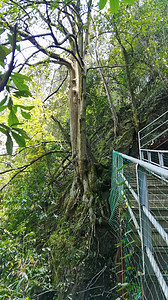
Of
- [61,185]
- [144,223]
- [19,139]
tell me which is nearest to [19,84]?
[19,139]

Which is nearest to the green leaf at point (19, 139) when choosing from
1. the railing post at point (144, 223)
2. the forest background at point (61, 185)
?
the forest background at point (61, 185)

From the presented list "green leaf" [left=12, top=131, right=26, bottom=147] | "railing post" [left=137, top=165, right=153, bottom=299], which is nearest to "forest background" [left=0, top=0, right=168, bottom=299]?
"green leaf" [left=12, top=131, right=26, bottom=147]

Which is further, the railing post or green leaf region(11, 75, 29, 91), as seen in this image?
the railing post

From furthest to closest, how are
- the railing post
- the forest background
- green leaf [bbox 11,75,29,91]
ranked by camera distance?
the forest background
the railing post
green leaf [bbox 11,75,29,91]

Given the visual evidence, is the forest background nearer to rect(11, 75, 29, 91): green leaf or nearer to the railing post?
rect(11, 75, 29, 91): green leaf

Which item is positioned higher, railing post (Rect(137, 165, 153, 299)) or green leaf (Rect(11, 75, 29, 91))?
green leaf (Rect(11, 75, 29, 91))

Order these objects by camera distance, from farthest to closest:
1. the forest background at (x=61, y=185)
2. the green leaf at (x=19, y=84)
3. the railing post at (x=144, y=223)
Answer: the forest background at (x=61, y=185), the railing post at (x=144, y=223), the green leaf at (x=19, y=84)

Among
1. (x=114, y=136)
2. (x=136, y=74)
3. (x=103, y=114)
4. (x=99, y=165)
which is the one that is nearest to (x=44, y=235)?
(x=99, y=165)

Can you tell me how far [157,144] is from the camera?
748 centimetres

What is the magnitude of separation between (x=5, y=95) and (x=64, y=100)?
765 centimetres

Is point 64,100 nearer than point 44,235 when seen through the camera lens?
No

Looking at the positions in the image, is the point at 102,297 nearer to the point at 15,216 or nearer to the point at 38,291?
the point at 38,291

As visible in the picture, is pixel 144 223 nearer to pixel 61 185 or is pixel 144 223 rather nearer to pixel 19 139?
pixel 19 139

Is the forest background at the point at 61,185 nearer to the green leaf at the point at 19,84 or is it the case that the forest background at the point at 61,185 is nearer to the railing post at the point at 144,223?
the green leaf at the point at 19,84
